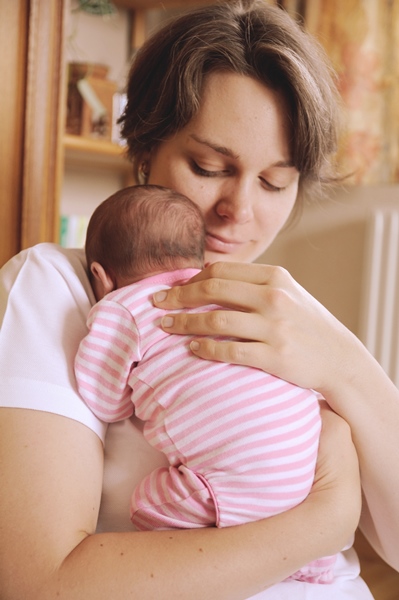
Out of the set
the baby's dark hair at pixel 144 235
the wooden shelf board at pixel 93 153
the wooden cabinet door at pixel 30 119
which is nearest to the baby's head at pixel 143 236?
the baby's dark hair at pixel 144 235

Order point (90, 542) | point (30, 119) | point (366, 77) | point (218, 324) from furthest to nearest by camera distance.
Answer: point (366, 77), point (30, 119), point (218, 324), point (90, 542)

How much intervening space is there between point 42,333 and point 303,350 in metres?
0.39

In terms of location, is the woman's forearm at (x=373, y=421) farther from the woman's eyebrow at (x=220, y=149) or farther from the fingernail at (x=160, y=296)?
the woman's eyebrow at (x=220, y=149)

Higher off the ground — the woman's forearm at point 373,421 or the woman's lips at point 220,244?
the woman's lips at point 220,244

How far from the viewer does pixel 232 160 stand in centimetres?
129

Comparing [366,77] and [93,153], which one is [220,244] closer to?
[93,153]

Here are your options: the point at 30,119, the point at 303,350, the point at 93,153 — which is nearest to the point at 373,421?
the point at 303,350

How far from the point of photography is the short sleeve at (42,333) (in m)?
0.95

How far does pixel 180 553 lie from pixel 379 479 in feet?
1.34

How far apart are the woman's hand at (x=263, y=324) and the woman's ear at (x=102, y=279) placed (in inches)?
5.0

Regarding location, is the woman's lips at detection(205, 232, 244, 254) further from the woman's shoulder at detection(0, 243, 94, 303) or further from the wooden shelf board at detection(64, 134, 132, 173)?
the wooden shelf board at detection(64, 134, 132, 173)

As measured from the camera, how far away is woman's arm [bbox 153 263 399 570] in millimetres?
988

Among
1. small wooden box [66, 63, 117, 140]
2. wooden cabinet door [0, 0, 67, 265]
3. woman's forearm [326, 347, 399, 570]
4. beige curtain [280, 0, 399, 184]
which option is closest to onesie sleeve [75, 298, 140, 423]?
woman's forearm [326, 347, 399, 570]

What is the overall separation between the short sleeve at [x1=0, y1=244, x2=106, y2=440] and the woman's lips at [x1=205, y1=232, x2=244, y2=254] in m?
0.33
